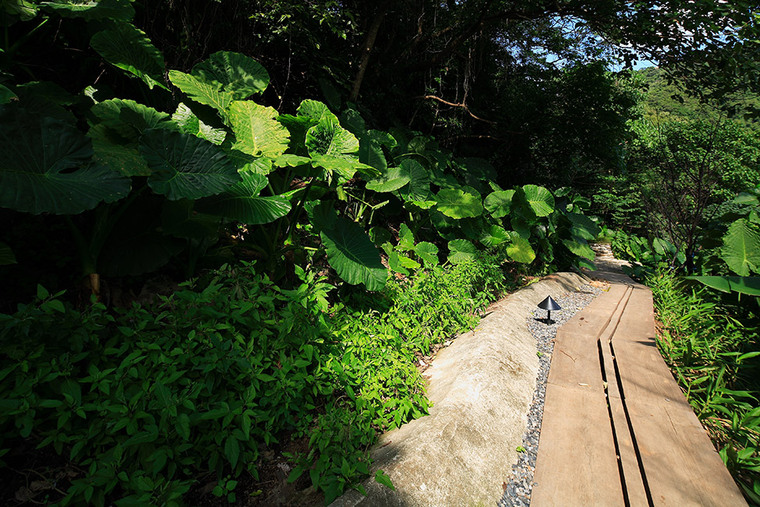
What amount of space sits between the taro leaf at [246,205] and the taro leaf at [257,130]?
39cm

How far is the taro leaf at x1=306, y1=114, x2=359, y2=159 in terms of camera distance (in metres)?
2.18

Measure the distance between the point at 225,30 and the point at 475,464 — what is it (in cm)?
374

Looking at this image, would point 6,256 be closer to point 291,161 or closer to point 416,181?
point 291,161

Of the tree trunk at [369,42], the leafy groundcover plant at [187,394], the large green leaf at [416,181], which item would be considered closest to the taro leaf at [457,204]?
the large green leaf at [416,181]

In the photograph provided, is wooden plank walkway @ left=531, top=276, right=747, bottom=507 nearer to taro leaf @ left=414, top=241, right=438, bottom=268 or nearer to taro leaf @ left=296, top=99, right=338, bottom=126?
taro leaf @ left=414, top=241, right=438, bottom=268

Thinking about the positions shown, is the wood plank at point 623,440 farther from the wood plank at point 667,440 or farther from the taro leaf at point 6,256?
the taro leaf at point 6,256

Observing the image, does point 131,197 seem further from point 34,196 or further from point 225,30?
point 225,30

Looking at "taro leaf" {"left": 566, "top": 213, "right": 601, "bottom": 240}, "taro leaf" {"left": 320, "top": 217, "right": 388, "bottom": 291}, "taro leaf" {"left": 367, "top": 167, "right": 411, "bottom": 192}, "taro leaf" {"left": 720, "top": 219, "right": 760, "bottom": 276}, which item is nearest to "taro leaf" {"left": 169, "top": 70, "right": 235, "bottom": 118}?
"taro leaf" {"left": 320, "top": 217, "right": 388, "bottom": 291}

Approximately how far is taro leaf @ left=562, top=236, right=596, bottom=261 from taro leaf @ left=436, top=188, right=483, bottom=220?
5.63ft

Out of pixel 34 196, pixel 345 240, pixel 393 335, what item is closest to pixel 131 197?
pixel 34 196

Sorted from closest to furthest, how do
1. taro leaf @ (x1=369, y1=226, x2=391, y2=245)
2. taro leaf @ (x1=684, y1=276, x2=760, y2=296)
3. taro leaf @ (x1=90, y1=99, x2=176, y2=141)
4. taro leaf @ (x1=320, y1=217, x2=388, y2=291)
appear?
taro leaf @ (x1=90, y1=99, x2=176, y2=141) < taro leaf @ (x1=320, y1=217, x2=388, y2=291) < taro leaf @ (x1=684, y1=276, x2=760, y2=296) < taro leaf @ (x1=369, y1=226, x2=391, y2=245)

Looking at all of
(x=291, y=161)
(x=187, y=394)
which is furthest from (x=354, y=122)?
(x=187, y=394)

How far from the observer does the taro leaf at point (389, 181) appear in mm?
2891

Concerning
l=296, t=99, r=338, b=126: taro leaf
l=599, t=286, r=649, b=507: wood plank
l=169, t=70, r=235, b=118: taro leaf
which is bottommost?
l=599, t=286, r=649, b=507: wood plank
